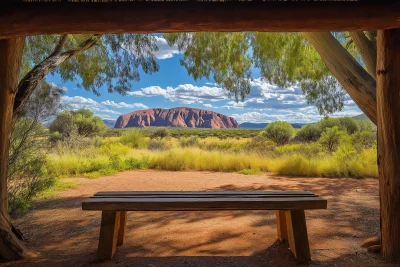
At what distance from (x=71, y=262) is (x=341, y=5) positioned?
11.1ft

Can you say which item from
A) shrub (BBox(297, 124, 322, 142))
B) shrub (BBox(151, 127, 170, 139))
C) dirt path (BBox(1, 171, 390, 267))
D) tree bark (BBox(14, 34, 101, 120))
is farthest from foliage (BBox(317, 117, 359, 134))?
tree bark (BBox(14, 34, 101, 120))

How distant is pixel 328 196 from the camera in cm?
629

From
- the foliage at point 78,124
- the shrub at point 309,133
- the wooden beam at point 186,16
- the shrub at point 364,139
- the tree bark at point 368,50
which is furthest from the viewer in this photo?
the shrub at point 309,133

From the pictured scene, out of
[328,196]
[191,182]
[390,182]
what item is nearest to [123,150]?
[191,182]

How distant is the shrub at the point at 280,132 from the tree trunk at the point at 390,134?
18827 millimetres

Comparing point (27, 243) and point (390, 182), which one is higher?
point (390, 182)

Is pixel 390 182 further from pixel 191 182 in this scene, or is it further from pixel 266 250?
pixel 191 182

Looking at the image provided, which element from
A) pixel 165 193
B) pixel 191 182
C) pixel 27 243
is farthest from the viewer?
pixel 191 182

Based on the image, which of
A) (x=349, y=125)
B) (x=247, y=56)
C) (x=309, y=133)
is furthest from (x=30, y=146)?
(x=349, y=125)

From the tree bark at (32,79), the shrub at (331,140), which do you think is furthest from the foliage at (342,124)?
the tree bark at (32,79)

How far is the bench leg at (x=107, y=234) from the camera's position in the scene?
327 cm

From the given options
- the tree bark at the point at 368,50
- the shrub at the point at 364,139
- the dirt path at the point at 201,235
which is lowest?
the dirt path at the point at 201,235

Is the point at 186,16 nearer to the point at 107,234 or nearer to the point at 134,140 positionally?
the point at 107,234

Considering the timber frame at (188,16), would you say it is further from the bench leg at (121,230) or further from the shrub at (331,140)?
the shrub at (331,140)
